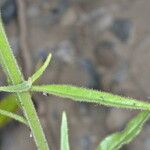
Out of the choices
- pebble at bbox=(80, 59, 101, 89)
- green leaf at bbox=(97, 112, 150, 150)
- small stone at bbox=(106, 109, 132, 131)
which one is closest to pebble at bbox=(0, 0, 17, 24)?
pebble at bbox=(80, 59, 101, 89)

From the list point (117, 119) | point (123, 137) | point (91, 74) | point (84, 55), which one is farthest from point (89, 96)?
point (84, 55)

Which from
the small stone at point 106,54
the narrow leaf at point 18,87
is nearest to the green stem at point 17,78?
the narrow leaf at point 18,87

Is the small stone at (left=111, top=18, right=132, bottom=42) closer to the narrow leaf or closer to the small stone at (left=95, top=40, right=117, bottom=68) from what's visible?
the small stone at (left=95, top=40, right=117, bottom=68)

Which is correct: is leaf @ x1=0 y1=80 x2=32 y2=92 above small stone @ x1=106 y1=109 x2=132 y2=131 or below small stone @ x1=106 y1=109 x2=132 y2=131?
below

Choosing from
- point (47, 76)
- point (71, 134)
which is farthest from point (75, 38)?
point (71, 134)

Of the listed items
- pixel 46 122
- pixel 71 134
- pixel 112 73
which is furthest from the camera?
pixel 112 73

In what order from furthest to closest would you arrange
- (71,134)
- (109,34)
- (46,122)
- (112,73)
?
1. (109,34)
2. (112,73)
3. (71,134)
4. (46,122)

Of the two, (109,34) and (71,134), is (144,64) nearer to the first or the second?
(109,34)

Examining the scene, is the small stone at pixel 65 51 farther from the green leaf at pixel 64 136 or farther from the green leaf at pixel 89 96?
the green leaf at pixel 89 96
